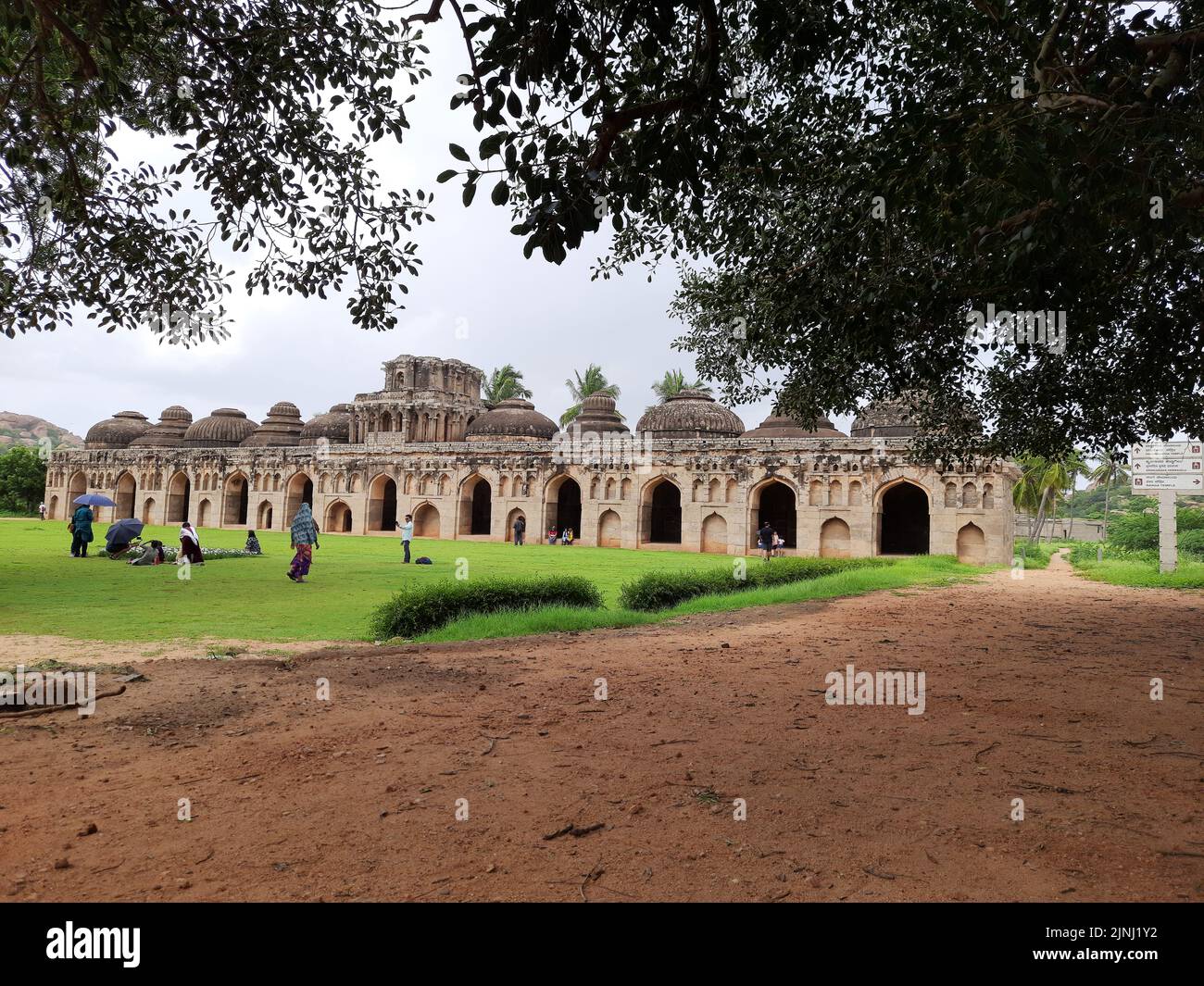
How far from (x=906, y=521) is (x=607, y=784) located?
125ft

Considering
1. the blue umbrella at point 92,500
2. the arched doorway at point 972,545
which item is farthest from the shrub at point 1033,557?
the blue umbrella at point 92,500

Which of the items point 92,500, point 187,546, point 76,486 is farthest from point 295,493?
point 187,546

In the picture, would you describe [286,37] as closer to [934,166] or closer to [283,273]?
[283,273]

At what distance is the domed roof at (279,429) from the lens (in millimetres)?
53500

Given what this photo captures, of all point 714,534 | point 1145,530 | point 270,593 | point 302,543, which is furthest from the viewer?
point 1145,530

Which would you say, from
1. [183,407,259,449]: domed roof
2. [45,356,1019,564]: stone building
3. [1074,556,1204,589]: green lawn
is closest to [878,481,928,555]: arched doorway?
[45,356,1019,564]: stone building

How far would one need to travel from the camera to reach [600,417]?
45125mm

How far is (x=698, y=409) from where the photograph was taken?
41.0m

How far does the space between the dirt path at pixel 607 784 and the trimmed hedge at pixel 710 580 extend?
20.2 feet

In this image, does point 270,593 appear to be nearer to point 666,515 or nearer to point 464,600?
point 464,600

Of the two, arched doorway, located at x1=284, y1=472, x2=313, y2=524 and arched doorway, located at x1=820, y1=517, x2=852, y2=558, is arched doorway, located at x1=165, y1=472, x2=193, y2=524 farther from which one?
arched doorway, located at x1=820, y1=517, x2=852, y2=558

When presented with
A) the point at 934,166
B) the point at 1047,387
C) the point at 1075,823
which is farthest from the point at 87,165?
the point at 1047,387

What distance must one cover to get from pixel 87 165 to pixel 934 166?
33.5 feet

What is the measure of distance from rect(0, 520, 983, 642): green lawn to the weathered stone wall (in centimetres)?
579
